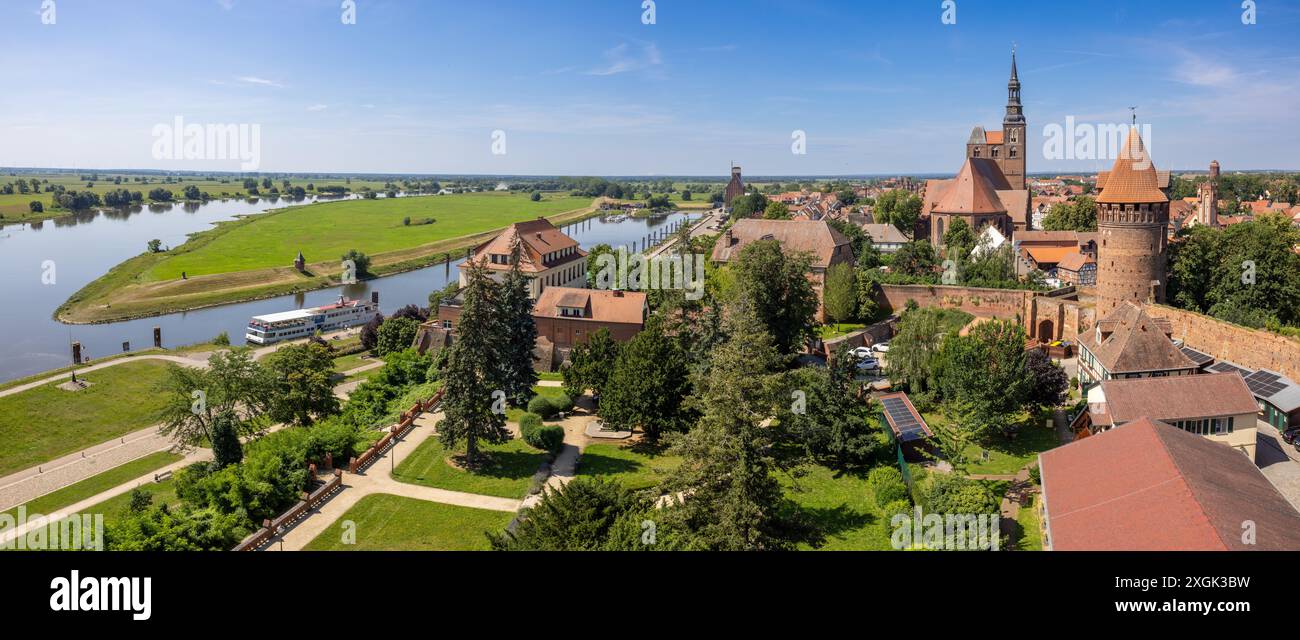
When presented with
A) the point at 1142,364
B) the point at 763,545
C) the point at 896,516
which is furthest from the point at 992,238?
the point at 763,545

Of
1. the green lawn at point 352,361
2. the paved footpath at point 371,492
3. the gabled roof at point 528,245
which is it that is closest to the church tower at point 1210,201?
the gabled roof at point 528,245

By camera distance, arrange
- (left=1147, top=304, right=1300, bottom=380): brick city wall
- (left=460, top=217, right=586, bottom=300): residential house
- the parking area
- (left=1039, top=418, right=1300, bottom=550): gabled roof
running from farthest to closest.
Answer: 1. (left=460, top=217, right=586, bottom=300): residential house
2. (left=1147, top=304, right=1300, bottom=380): brick city wall
3. the parking area
4. (left=1039, top=418, right=1300, bottom=550): gabled roof

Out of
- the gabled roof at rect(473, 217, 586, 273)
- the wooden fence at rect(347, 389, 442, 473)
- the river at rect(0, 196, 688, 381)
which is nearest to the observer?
the wooden fence at rect(347, 389, 442, 473)

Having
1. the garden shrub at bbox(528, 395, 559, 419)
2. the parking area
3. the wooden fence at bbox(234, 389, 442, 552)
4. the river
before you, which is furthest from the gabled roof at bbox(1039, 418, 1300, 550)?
the river

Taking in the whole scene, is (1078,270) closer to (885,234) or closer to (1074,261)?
(1074,261)

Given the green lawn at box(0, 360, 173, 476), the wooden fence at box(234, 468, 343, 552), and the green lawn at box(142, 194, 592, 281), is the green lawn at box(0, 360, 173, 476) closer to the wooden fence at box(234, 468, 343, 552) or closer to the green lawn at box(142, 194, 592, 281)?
the wooden fence at box(234, 468, 343, 552)

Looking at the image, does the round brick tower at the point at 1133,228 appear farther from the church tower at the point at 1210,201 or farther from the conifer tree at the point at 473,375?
the church tower at the point at 1210,201
